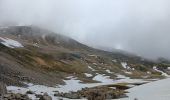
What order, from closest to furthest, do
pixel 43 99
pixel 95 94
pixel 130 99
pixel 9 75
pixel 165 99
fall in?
1. pixel 43 99
2. pixel 165 99
3. pixel 130 99
4. pixel 95 94
5. pixel 9 75

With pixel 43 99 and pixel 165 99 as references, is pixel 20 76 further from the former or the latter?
pixel 165 99

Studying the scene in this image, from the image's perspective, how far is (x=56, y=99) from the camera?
7956cm

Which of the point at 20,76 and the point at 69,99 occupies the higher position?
the point at 20,76

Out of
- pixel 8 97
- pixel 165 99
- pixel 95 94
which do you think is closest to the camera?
pixel 8 97

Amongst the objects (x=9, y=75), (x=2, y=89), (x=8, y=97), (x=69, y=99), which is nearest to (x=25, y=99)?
(x=8, y=97)

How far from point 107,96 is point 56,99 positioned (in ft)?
48.6

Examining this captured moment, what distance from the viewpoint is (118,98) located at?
8856 centimetres

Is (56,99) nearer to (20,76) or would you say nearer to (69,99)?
(69,99)

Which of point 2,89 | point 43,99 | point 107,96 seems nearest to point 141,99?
point 107,96

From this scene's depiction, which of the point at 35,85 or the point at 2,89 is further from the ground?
the point at 35,85

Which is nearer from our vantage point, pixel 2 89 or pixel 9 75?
pixel 2 89

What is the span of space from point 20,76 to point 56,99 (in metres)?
39.0

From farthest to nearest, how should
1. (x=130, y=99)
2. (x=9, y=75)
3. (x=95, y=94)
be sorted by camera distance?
1. (x=9, y=75)
2. (x=95, y=94)
3. (x=130, y=99)

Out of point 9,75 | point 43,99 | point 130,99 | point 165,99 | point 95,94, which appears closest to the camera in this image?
point 43,99
